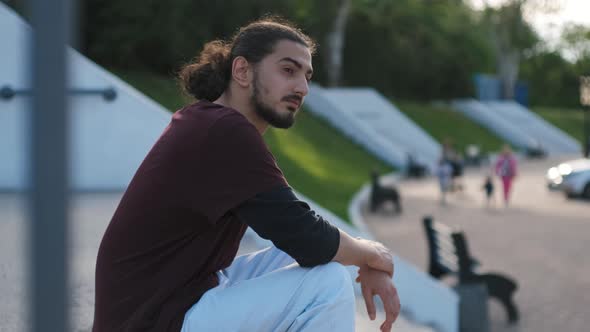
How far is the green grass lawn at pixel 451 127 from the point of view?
1334 inches

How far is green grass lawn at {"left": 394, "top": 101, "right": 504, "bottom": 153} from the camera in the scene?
111 ft

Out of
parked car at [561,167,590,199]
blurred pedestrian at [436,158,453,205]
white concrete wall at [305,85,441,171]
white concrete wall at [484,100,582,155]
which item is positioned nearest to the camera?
blurred pedestrian at [436,158,453,205]

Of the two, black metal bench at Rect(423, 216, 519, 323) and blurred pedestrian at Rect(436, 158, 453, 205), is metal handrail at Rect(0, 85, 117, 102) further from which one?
blurred pedestrian at Rect(436, 158, 453, 205)

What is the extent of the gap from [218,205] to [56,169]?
1.52 m

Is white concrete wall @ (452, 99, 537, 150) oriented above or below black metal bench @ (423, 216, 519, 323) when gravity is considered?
below

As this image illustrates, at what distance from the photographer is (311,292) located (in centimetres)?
243

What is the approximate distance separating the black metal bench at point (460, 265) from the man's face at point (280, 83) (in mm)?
3941

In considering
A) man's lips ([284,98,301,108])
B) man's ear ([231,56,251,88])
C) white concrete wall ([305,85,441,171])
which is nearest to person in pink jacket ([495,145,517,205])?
white concrete wall ([305,85,441,171])

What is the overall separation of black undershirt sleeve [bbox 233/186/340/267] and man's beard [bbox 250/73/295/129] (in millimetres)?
391

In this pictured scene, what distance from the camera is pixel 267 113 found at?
2.71 meters

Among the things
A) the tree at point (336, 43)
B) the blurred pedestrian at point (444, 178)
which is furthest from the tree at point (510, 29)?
the blurred pedestrian at point (444, 178)

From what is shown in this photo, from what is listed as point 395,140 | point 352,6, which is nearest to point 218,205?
point 395,140

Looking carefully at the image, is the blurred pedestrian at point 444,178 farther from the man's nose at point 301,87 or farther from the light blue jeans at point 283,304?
the light blue jeans at point 283,304

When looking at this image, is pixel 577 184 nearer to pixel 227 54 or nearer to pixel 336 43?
pixel 227 54
